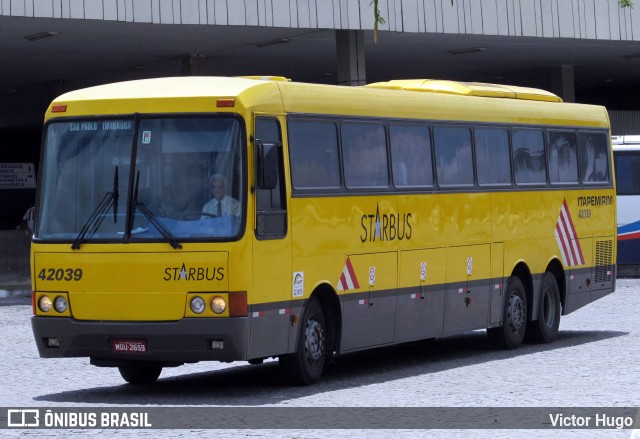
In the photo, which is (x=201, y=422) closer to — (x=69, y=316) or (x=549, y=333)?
(x=69, y=316)

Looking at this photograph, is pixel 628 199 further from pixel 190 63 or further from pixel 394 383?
pixel 394 383

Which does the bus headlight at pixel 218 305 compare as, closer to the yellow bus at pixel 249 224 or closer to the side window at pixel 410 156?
the yellow bus at pixel 249 224

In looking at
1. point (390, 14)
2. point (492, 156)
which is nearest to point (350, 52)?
point (390, 14)

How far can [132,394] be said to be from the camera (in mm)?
13273

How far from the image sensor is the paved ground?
11914 mm

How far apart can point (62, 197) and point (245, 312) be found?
2065mm

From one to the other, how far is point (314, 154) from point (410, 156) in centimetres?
198

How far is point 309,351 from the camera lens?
13.7m

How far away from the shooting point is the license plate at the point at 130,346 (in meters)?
12.7

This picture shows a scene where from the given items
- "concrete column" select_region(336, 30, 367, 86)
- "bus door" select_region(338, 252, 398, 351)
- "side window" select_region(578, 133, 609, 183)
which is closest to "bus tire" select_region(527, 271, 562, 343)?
"side window" select_region(578, 133, 609, 183)

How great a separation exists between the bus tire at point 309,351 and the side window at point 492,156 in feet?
12.7

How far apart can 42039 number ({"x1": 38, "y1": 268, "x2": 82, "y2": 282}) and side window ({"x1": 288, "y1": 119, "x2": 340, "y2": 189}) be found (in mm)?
2119

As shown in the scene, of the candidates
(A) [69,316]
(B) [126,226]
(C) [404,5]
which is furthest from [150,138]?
(C) [404,5]

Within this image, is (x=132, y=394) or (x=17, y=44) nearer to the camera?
(x=132, y=394)
